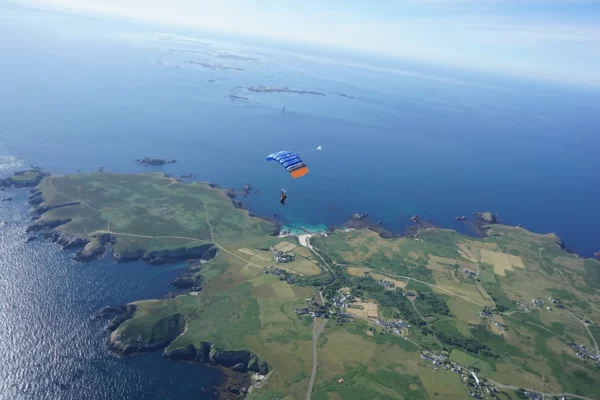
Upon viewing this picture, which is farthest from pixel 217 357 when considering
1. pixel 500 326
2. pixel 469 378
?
pixel 500 326

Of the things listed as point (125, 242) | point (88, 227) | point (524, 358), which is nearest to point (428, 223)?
point (524, 358)

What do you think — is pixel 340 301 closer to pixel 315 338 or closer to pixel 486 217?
pixel 315 338

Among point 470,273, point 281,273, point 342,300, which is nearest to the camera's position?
point 342,300

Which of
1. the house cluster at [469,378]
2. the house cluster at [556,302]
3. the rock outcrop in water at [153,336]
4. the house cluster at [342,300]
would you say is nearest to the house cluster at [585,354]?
the house cluster at [556,302]

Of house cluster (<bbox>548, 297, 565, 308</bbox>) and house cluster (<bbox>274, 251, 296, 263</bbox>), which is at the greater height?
house cluster (<bbox>548, 297, 565, 308</bbox>)

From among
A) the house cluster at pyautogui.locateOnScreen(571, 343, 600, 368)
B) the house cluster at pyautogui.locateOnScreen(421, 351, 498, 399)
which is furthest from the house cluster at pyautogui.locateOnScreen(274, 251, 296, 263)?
the house cluster at pyautogui.locateOnScreen(571, 343, 600, 368)

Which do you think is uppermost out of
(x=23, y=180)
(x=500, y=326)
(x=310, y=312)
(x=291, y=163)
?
(x=291, y=163)

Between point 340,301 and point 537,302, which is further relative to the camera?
point 537,302

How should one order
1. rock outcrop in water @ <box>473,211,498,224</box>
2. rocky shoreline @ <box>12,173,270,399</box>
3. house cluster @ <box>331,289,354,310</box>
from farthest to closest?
rock outcrop in water @ <box>473,211,498,224</box>
house cluster @ <box>331,289,354,310</box>
rocky shoreline @ <box>12,173,270,399</box>

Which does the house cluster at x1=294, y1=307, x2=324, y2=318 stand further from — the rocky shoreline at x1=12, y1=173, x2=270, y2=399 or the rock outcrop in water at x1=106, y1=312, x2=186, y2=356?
the rock outcrop in water at x1=106, y1=312, x2=186, y2=356
